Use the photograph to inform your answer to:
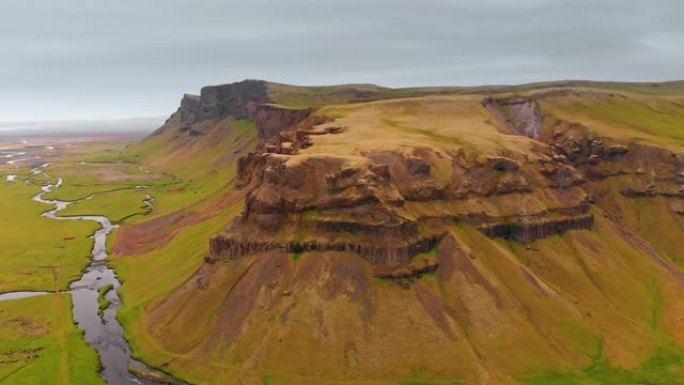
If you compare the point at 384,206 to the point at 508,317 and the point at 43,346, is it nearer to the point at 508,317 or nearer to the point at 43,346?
the point at 508,317

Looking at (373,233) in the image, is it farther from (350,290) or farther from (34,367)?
(34,367)

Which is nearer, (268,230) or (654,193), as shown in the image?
(268,230)

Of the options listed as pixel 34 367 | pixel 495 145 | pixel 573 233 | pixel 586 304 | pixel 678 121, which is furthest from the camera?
pixel 678 121

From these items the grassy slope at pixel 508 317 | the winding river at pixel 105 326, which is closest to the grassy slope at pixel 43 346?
the winding river at pixel 105 326

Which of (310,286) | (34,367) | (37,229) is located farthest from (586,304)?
(37,229)

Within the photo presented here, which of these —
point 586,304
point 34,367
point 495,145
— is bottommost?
point 34,367
